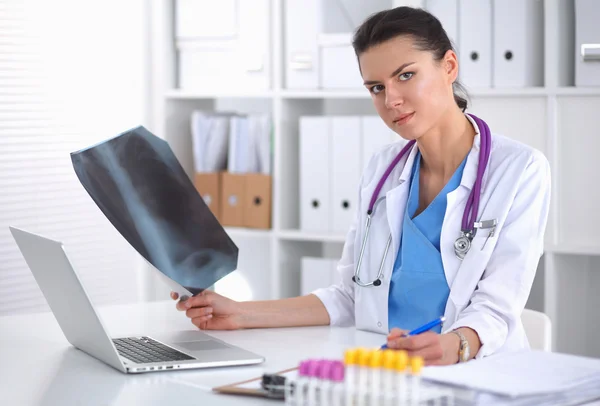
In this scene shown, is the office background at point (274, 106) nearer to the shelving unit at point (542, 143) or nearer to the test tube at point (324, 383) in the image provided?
the shelving unit at point (542, 143)

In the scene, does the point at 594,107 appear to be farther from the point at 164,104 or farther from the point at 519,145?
the point at 164,104

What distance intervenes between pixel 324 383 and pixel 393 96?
927 mm

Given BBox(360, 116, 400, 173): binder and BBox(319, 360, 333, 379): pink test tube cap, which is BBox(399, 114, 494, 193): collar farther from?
BBox(360, 116, 400, 173): binder

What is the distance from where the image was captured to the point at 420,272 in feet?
6.07

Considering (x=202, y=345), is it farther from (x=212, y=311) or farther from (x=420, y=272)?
(x=420, y=272)

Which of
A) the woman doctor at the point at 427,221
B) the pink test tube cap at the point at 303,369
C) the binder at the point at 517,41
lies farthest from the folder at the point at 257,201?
the pink test tube cap at the point at 303,369

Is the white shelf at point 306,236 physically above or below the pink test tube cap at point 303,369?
below

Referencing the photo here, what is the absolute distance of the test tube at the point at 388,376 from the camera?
100 centimetres

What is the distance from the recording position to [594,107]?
2.88 m

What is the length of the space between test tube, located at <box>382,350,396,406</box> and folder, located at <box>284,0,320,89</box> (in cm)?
245

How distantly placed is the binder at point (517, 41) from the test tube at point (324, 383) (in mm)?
2151

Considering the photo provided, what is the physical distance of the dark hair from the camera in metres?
1.87

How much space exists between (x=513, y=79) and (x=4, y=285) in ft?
6.50

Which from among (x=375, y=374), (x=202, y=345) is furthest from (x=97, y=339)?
(x=375, y=374)
